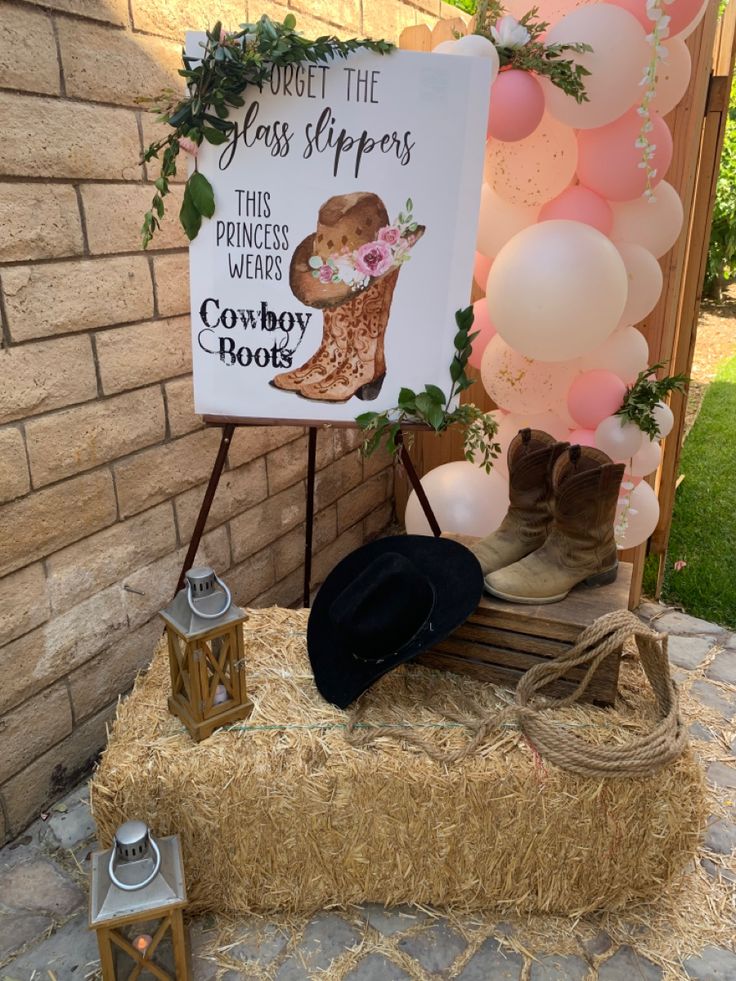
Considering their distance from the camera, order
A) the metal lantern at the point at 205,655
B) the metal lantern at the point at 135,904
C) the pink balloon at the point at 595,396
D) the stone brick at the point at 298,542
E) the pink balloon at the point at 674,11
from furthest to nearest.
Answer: the stone brick at the point at 298,542 → the pink balloon at the point at 595,396 → the pink balloon at the point at 674,11 → the metal lantern at the point at 205,655 → the metal lantern at the point at 135,904

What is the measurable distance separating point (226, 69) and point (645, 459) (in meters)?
1.59

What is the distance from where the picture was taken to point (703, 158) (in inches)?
99.2

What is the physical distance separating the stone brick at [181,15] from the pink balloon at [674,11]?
102cm

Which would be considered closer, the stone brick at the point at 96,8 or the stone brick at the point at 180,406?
the stone brick at the point at 96,8

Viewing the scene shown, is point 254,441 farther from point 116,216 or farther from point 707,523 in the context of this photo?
point 707,523

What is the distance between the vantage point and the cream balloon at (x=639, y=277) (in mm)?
2105

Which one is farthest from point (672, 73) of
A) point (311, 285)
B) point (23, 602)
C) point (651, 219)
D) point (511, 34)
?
point (23, 602)

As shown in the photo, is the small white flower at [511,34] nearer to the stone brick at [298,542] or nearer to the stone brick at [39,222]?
the stone brick at [39,222]

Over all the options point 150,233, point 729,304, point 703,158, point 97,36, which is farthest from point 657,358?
point 729,304

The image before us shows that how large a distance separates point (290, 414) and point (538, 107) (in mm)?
1026

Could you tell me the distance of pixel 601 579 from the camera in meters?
1.82

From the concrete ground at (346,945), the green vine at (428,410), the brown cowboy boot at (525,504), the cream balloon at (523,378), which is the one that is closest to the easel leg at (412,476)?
the green vine at (428,410)

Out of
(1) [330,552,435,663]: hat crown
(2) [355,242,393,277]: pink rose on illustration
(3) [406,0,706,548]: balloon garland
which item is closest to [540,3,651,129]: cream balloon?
(3) [406,0,706,548]: balloon garland

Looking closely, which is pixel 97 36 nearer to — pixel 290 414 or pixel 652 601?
pixel 290 414
